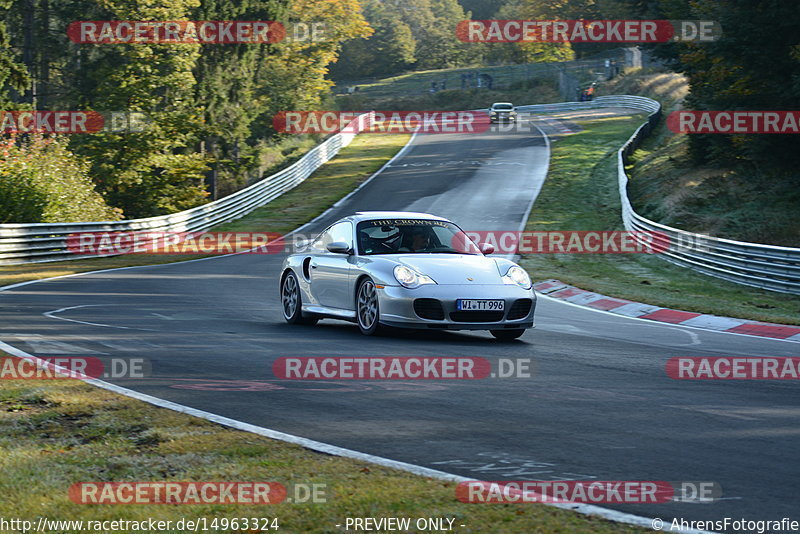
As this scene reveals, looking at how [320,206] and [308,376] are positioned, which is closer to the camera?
[308,376]

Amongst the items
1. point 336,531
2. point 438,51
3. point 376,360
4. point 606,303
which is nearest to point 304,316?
point 376,360

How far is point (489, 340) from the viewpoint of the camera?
11852 mm

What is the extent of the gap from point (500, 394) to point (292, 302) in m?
6.34

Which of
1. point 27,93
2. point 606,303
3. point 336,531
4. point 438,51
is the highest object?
point 438,51

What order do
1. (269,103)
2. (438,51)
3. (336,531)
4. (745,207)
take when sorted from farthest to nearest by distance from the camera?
1. (438,51)
2. (269,103)
3. (745,207)
4. (336,531)

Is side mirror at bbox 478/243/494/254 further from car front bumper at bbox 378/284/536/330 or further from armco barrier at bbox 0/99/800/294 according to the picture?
armco barrier at bbox 0/99/800/294

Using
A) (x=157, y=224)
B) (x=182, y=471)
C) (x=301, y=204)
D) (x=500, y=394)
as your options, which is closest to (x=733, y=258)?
(x=500, y=394)

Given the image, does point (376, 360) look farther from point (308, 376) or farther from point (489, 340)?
point (489, 340)

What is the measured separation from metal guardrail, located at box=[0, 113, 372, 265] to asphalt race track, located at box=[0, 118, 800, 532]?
915 cm

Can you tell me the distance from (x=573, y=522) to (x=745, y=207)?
27.4 m

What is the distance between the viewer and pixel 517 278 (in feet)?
38.9

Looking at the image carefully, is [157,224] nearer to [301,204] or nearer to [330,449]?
[301,204]

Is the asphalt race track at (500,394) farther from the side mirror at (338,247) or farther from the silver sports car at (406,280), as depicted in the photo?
the side mirror at (338,247)

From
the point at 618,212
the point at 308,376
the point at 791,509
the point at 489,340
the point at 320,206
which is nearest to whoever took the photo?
the point at 791,509
